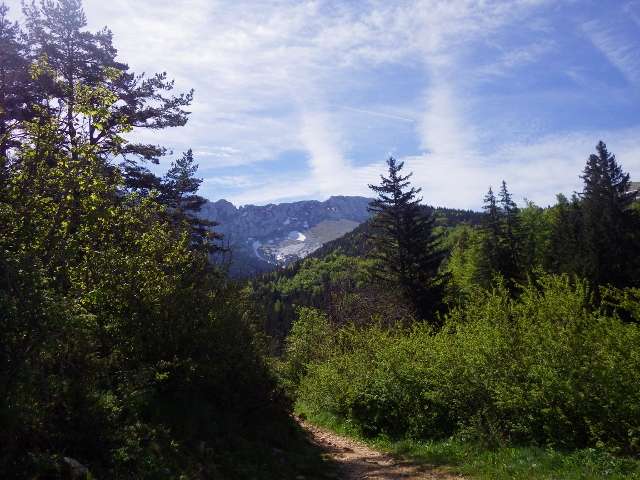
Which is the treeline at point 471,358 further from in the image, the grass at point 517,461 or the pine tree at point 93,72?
the pine tree at point 93,72

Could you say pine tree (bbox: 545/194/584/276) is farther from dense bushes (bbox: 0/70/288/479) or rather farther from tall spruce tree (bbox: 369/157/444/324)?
dense bushes (bbox: 0/70/288/479)

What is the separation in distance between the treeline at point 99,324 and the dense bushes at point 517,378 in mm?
3934

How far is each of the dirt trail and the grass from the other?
15.8 inches

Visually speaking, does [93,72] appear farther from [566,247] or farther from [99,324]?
[566,247]

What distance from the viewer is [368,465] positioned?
12.6 meters

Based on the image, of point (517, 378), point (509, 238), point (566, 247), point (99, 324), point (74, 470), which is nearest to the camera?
point (74, 470)

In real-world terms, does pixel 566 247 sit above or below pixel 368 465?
above

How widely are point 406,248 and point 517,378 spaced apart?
769 inches

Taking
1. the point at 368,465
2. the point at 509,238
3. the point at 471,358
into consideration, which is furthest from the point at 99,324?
the point at 509,238

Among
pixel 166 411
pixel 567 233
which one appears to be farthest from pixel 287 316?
pixel 166 411

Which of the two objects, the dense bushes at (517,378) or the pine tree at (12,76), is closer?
the dense bushes at (517,378)

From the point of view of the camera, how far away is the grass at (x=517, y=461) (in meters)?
8.43

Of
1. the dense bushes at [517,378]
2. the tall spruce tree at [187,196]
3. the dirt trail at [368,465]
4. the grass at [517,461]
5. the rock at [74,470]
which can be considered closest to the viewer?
the rock at [74,470]

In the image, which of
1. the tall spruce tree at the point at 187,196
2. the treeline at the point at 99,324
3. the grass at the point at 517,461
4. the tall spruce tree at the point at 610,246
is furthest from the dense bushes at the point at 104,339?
the tall spruce tree at the point at 610,246
